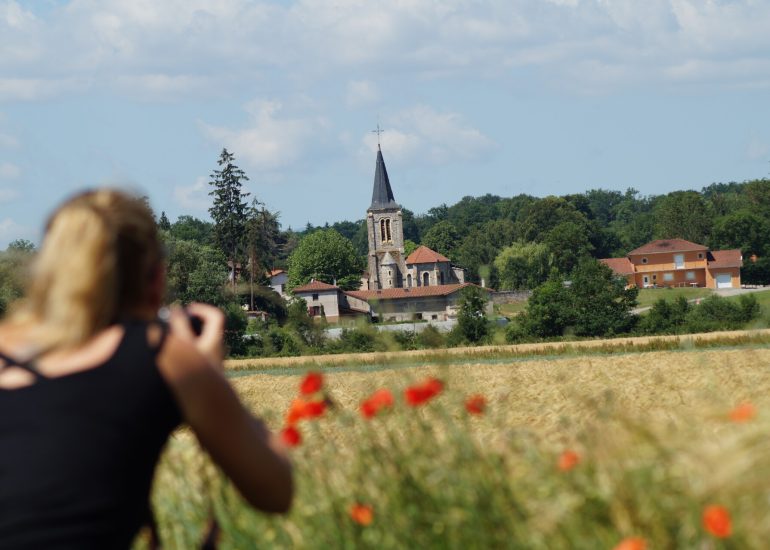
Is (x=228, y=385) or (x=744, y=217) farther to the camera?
(x=744, y=217)

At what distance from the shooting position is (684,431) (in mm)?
3457

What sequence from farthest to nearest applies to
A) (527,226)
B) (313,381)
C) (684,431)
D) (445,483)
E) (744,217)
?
(527,226) → (744,217) → (445,483) → (313,381) → (684,431)

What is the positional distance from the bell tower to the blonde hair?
4539 inches

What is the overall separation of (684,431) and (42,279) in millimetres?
1867

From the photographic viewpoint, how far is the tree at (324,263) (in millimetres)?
120000

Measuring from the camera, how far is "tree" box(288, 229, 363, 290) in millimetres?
120000

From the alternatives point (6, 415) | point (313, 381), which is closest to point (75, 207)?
point (6, 415)

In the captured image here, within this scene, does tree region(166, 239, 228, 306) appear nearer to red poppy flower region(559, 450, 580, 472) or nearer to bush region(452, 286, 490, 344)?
bush region(452, 286, 490, 344)

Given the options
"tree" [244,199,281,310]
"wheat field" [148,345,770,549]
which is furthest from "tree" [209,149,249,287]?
"wheat field" [148,345,770,549]

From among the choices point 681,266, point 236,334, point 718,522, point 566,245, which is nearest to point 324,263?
point 566,245

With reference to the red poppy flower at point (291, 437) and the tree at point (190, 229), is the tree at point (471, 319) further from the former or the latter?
the tree at point (190, 229)

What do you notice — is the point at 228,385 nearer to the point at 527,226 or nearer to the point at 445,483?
the point at 445,483

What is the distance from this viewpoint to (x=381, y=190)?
124125mm

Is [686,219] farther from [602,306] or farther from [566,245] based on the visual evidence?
[602,306]
